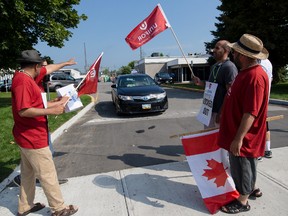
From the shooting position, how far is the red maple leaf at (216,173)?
348 cm

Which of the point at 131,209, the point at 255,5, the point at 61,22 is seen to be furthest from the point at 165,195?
the point at 255,5

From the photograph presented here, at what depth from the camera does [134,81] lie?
37.4 ft

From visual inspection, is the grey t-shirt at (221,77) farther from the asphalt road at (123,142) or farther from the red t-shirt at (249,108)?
the asphalt road at (123,142)

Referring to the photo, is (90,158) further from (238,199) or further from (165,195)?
(238,199)

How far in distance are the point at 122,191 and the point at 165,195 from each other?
23.9 inches

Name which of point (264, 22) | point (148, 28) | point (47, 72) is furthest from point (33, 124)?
point (264, 22)

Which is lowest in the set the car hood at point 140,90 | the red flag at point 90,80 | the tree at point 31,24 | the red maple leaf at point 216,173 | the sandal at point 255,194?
the sandal at point 255,194

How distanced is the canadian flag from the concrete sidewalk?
0.23m

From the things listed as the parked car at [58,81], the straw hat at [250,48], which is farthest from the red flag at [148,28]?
the parked car at [58,81]

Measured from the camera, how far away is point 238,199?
3.33 metres

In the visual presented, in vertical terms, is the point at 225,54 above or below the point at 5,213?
above

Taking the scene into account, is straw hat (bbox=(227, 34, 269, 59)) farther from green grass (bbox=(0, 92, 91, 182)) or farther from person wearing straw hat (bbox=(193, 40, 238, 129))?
green grass (bbox=(0, 92, 91, 182))

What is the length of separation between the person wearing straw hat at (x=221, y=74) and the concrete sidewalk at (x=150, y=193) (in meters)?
1.07

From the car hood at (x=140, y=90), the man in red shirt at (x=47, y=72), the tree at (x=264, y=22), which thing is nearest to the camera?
the man in red shirt at (x=47, y=72)
